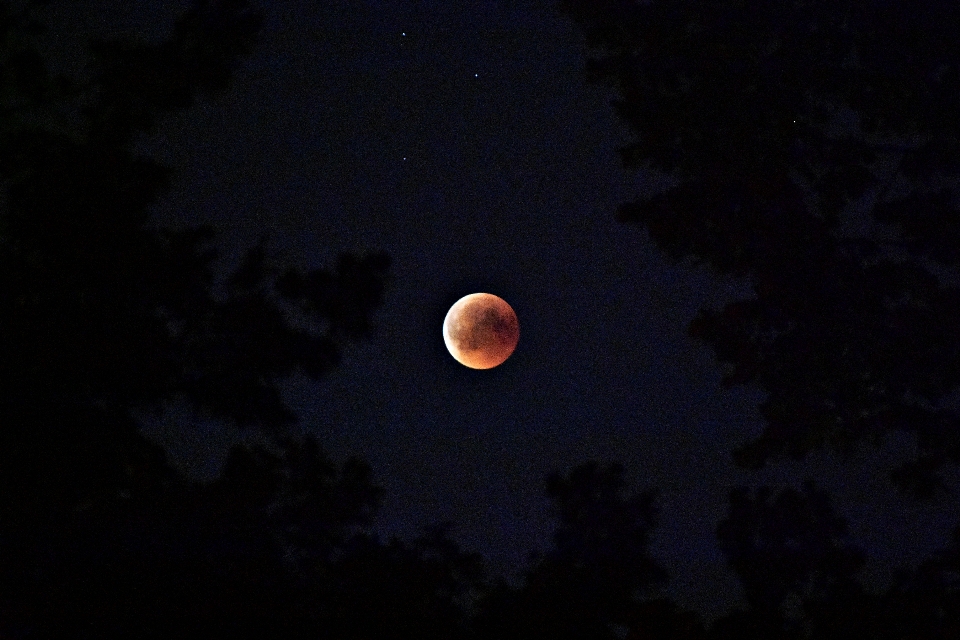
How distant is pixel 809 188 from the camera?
13.5 feet

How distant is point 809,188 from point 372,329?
2.38 m

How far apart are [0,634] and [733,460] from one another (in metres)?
3.67

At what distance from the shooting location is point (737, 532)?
13.8 feet

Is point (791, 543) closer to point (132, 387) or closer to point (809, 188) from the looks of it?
point (809, 188)

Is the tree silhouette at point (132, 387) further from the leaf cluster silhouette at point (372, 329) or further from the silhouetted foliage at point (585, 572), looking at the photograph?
the silhouetted foliage at point (585, 572)

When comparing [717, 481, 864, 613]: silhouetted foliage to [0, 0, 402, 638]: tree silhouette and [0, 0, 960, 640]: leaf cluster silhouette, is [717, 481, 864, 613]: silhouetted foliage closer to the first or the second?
[0, 0, 960, 640]: leaf cluster silhouette

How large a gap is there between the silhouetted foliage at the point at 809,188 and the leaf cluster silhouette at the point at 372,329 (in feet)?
0.04

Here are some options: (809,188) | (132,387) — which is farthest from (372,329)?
(809,188)

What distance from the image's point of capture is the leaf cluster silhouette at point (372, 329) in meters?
3.73

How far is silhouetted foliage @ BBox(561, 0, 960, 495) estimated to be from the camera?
403 cm

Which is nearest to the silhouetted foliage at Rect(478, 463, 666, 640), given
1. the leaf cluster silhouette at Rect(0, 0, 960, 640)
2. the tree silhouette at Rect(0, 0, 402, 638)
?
the leaf cluster silhouette at Rect(0, 0, 960, 640)

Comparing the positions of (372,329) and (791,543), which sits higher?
(372,329)

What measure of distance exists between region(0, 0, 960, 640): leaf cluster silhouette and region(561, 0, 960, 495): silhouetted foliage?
1 centimetres

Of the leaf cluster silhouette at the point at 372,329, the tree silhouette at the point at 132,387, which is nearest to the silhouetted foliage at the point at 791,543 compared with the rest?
the leaf cluster silhouette at the point at 372,329
